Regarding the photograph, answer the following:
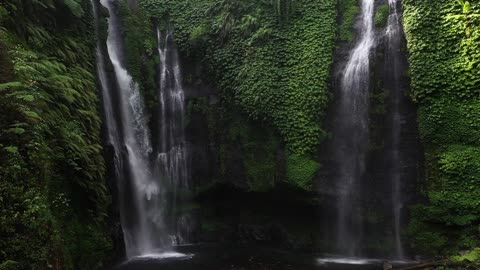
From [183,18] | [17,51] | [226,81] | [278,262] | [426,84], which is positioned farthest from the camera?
[183,18]

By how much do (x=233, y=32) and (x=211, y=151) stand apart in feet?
15.0

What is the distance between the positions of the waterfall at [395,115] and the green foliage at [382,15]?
0.21 metres

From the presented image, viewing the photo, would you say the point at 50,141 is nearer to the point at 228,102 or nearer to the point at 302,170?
the point at 228,102

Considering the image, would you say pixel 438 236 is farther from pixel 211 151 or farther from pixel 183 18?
pixel 183 18

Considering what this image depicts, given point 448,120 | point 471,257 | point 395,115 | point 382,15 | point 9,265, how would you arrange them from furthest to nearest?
1. point 382,15
2. point 395,115
3. point 448,120
4. point 471,257
5. point 9,265

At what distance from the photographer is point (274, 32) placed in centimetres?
1491

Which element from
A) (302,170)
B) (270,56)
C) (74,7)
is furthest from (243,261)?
(74,7)

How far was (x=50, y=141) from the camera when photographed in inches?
340

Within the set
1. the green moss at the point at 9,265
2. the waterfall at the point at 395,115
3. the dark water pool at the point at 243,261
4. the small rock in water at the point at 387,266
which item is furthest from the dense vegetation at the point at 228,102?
the dark water pool at the point at 243,261

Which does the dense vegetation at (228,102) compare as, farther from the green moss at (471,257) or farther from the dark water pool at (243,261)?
the dark water pool at (243,261)

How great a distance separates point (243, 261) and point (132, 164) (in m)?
5.12

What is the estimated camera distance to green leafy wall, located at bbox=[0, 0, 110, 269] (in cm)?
648

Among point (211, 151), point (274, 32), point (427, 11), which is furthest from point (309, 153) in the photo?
point (427, 11)

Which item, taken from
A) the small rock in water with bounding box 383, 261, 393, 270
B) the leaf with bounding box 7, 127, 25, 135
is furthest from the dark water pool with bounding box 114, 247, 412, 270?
the leaf with bounding box 7, 127, 25, 135
